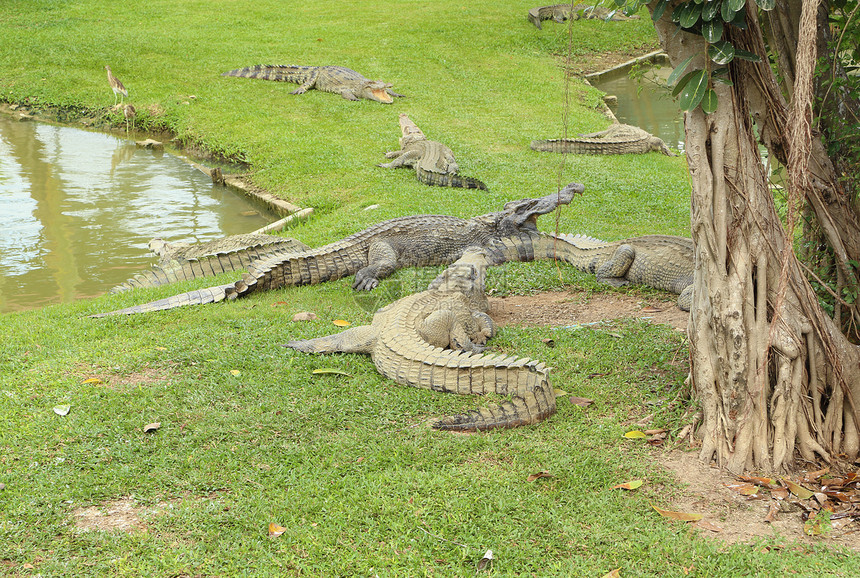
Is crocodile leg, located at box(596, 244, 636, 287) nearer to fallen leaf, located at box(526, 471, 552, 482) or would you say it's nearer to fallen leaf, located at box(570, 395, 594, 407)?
fallen leaf, located at box(570, 395, 594, 407)

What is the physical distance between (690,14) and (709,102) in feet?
1.32

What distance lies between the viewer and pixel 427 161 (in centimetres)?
1041

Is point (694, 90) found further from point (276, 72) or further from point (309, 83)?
point (276, 72)

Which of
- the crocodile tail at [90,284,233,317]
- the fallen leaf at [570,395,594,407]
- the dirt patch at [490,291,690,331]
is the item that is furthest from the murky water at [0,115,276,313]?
the fallen leaf at [570,395,594,407]

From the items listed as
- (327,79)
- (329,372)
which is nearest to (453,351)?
(329,372)

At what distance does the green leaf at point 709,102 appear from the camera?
3.36 metres

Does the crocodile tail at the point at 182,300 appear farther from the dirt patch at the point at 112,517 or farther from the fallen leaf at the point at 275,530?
the fallen leaf at the point at 275,530

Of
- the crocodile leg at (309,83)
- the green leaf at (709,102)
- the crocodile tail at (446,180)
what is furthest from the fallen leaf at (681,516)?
the crocodile leg at (309,83)

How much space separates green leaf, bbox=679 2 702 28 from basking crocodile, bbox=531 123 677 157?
8.17m

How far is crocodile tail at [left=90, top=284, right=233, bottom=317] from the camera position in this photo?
241 inches

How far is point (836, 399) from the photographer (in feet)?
12.1

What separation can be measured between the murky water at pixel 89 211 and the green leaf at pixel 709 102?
624 centimetres

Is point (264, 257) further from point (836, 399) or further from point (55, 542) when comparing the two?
point (836, 399)

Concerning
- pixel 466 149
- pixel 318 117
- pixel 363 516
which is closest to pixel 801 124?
pixel 363 516
